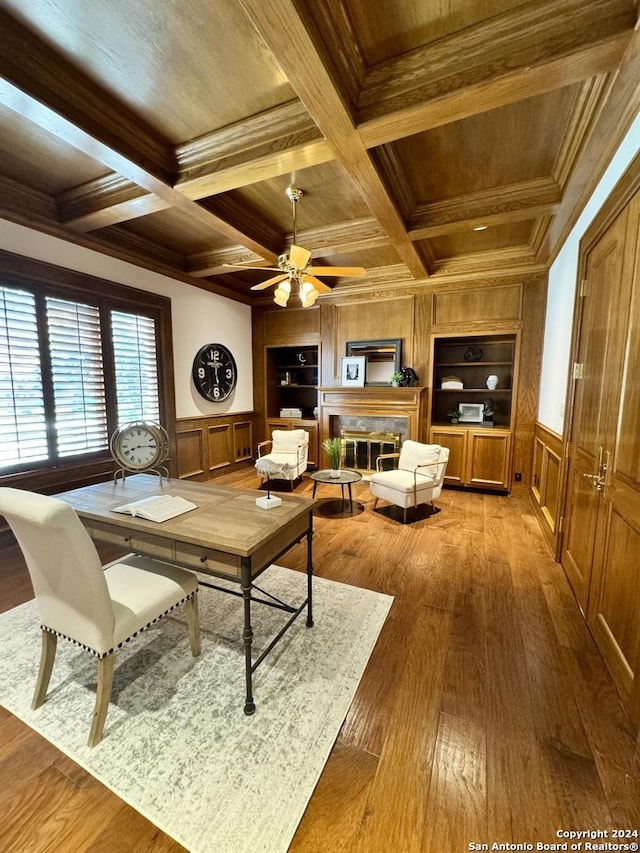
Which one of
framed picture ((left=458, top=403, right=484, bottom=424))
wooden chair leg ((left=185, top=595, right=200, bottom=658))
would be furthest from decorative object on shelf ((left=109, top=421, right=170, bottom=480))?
framed picture ((left=458, top=403, right=484, bottom=424))

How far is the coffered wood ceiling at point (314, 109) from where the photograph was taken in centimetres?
146

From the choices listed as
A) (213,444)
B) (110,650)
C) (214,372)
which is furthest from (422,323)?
(110,650)

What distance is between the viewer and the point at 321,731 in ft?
4.57

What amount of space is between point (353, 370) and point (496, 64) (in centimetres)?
356

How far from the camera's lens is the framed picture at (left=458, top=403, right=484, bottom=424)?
459 centimetres

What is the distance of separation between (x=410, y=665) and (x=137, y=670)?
1.39m

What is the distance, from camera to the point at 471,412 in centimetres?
465

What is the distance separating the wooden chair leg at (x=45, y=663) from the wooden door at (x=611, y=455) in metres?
2.51

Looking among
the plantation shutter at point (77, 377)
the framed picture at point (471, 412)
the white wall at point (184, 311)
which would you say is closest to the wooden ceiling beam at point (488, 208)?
the framed picture at point (471, 412)

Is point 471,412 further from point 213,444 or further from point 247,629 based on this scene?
point 247,629

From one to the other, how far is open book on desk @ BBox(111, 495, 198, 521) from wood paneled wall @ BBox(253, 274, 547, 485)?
11.8 ft

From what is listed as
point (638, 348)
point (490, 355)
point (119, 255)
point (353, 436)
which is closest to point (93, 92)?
point (119, 255)

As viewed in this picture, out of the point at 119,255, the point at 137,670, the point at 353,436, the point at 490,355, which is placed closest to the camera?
the point at 137,670

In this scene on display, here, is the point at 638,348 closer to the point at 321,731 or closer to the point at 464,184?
the point at 464,184
